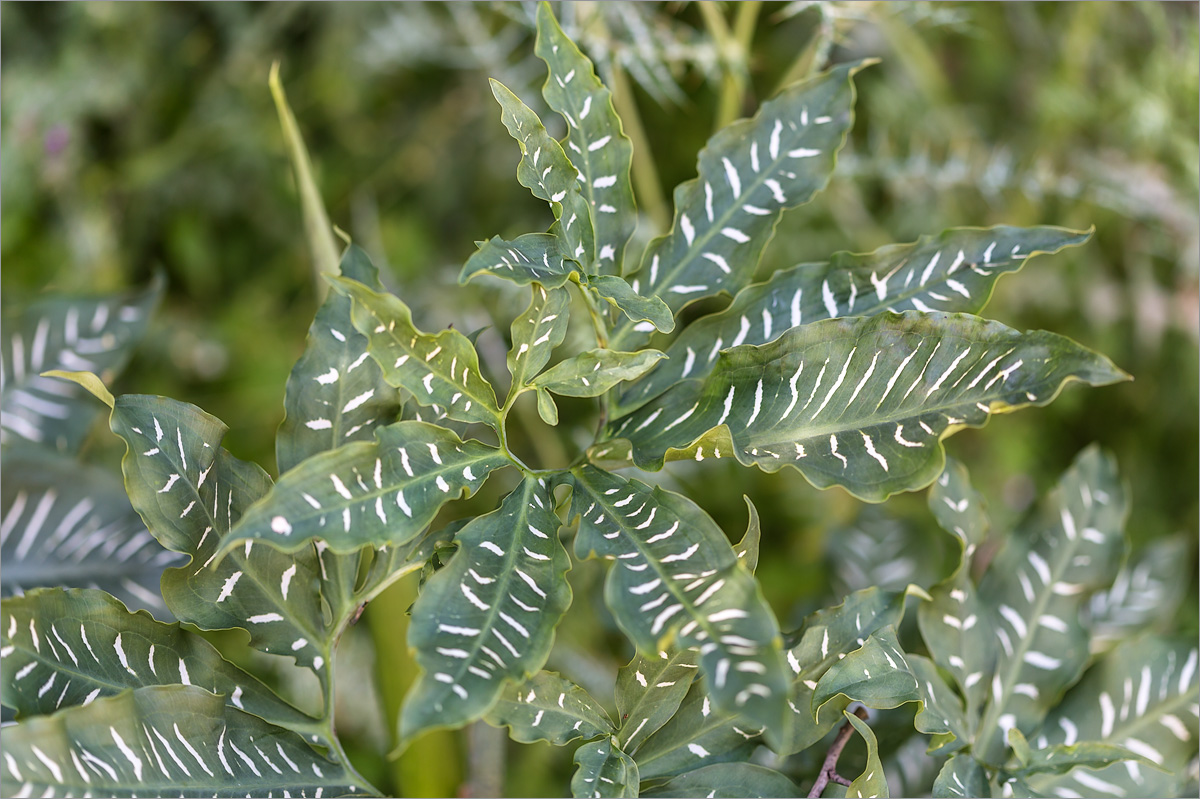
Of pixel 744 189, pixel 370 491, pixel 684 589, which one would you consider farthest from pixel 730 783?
pixel 744 189

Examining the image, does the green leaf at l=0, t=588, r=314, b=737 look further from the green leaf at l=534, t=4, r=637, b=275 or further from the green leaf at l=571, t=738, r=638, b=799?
the green leaf at l=534, t=4, r=637, b=275

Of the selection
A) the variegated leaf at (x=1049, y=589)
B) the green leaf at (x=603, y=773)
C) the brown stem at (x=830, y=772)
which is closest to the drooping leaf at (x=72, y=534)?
the green leaf at (x=603, y=773)

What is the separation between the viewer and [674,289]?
55 cm

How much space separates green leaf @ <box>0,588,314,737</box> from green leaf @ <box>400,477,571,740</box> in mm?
189

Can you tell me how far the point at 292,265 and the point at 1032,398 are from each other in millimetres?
1178

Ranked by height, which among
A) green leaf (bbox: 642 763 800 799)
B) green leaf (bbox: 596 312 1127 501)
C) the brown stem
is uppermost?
green leaf (bbox: 596 312 1127 501)

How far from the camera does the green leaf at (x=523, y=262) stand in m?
0.39

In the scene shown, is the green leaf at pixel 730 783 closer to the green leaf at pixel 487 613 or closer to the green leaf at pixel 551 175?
the green leaf at pixel 487 613

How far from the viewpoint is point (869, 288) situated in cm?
52

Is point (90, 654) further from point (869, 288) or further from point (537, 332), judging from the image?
point (869, 288)

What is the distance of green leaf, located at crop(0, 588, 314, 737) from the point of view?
0.47 meters

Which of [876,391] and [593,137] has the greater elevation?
[593,137]

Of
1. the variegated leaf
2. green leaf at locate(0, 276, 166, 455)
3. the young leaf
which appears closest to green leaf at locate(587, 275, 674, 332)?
the young leaf

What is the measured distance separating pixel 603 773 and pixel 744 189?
1.30 feet
